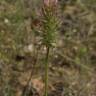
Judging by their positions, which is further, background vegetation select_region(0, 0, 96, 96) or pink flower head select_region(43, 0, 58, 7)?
background vegetation select_region(0, 0, 96, 96)

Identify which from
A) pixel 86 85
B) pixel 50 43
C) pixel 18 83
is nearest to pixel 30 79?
pixel 18 83

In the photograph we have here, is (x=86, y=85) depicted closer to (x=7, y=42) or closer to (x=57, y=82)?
(x=57, y=82)

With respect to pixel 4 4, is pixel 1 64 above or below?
below

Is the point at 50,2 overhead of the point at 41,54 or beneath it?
overhead

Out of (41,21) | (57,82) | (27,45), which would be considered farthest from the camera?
(27,45)

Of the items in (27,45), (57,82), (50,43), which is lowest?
(57,82)

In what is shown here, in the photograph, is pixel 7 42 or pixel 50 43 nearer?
pixel 50 43

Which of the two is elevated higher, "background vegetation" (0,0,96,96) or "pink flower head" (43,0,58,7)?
"pink flower head" (43,0,58,7)

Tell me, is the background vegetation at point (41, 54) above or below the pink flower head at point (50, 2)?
below

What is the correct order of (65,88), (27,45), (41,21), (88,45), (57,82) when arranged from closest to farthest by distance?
(41,21) < (65,88) < (57,82) < (27,45) < (88,45)

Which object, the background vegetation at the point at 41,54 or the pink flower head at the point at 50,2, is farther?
the background vegetation at the point at 41,54

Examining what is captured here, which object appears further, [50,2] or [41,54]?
[41,54]
